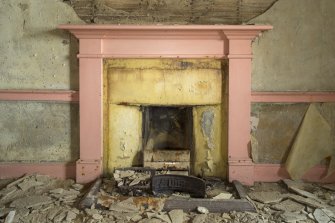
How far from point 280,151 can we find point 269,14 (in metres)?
1.65

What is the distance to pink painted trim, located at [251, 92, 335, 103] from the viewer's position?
384 centimetres

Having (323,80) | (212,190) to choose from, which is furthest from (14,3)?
(323,80)

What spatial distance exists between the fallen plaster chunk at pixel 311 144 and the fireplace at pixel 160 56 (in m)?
0.54

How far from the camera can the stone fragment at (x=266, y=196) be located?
3.34 metres

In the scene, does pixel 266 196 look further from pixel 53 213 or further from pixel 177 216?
pixel 53 213

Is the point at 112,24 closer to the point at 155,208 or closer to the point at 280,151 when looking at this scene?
the point at 155,208

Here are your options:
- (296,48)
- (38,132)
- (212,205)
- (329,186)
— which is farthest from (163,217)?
(296,48)

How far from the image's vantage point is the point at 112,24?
382 centimetres

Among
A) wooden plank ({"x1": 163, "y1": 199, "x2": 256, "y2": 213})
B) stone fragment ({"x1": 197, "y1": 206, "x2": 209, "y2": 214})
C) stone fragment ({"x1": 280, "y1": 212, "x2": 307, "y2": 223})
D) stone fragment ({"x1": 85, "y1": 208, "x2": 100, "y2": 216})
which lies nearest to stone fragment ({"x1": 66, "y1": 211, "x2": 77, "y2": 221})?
stone fragment ({"x1": 85, "y1": 208, "x2": 100, "y2": 216})

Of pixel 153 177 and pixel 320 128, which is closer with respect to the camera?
pixel 153 177

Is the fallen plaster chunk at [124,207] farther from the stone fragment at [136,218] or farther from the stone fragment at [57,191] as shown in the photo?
the stone fragment at [57,191]

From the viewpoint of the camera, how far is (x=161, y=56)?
3.84 metres

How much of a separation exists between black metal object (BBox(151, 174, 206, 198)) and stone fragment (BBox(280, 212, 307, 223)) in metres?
0.85

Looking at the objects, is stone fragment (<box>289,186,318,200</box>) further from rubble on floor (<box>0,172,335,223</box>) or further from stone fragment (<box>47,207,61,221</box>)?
stone fragment (<box>47,207,61,221</box>)
